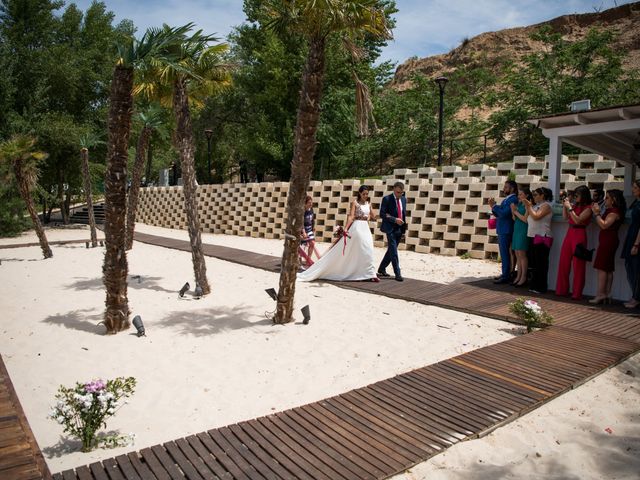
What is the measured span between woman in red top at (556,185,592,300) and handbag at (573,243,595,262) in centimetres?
5

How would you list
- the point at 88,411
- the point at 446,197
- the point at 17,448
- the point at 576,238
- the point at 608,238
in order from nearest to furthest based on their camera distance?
the point at 17,448
the point at 88,411
the point at 608,238
the point at 576,238
the point at 446,197

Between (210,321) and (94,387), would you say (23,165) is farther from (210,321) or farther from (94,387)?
(94,387)

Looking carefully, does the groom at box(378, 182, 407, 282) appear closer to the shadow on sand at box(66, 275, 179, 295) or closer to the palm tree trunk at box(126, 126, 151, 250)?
the shadow on sand at box(66, 275, 179, 295)

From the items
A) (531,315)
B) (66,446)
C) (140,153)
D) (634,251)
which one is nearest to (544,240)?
(634,251)

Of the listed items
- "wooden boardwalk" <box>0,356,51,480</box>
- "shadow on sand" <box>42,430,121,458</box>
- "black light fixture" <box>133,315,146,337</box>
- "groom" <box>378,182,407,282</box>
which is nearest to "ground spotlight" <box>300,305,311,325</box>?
"black light fixture" <box>133,315,146,337</box>

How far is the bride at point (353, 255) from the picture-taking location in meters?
8.49

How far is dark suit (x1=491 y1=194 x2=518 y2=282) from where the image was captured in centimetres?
816

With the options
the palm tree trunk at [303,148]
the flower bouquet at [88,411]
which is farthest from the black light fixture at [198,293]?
the flower bouquet at [88,411]

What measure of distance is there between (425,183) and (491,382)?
899 cm

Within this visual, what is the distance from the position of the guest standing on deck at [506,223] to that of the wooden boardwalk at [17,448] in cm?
728

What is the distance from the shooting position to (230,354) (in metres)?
5.37

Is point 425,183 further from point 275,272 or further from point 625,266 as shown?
point 625,266

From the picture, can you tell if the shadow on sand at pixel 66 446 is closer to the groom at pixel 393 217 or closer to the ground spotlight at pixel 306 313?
the ground spotlight at pixel 306 313

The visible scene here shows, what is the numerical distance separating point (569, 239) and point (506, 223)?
4.01 feet
